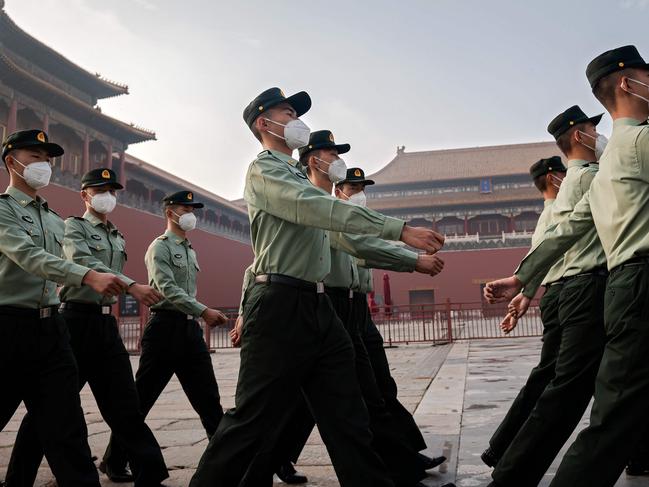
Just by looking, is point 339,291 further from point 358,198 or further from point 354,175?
point 354,175

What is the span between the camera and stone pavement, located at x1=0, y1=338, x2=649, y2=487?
3.00 meters

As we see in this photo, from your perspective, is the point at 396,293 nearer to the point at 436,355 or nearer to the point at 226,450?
the point at 436,355

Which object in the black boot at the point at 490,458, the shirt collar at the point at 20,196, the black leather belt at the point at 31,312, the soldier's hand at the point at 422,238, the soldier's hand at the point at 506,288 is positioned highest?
the shirt collar at the point at 20,196

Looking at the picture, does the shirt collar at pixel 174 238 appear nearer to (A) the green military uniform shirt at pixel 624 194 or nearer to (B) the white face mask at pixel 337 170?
(B) the white face mask at pixel 337 170

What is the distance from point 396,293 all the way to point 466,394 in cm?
2446

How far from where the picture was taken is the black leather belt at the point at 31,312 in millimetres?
2453

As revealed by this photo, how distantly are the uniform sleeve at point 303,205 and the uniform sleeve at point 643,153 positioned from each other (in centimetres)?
72

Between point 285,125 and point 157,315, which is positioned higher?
point 285,125

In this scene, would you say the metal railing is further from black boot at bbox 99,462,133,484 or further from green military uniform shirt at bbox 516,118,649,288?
green military uniform shirt at bbox 516,118,649,288

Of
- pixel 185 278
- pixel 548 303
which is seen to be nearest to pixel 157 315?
pixel 185 278

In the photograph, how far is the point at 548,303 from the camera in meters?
3.01

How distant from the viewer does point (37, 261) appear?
2398 millimetres

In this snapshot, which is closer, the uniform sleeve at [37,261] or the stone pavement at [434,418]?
the uniform sleeve at [37,261]

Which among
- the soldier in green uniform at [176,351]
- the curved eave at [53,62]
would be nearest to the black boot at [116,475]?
the soldier in green uniform at [176,351]
